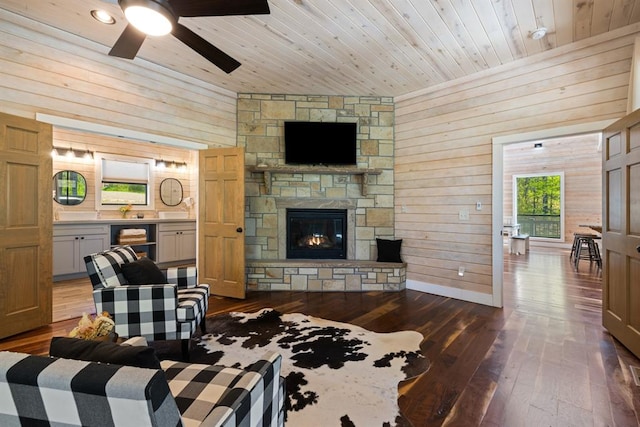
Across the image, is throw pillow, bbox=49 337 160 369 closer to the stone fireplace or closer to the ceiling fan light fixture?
the ceiling fan light fixture

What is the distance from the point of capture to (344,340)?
9.27ft

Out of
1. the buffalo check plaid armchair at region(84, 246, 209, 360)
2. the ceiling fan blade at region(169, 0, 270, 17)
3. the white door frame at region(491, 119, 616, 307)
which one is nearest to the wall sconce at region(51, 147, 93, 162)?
the buffalo check plaid armchair at region(84, 246, 209, 360)

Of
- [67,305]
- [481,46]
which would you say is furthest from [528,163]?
[67,305]

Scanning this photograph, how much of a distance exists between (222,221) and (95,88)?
210cm

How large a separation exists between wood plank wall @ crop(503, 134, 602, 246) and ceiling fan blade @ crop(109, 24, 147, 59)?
8580 millimetres

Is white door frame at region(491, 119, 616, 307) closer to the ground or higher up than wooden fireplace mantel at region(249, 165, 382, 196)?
closer to the ground

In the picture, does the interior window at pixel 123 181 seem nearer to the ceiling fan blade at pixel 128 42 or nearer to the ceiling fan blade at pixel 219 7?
the ceiling fan blade at pixel 128 42

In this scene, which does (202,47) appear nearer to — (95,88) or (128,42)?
(128,42)

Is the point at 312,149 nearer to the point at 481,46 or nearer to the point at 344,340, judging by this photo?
the point at 481,46

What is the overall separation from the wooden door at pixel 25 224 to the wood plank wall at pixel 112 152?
1.92 m

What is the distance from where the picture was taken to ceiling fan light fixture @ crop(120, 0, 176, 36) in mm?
1886

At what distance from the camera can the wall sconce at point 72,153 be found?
538 centimetres

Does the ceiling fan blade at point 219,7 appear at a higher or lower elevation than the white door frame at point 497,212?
higher

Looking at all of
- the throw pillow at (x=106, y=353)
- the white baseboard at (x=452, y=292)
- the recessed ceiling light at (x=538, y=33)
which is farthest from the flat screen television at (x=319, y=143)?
the throw pillow at (x=106, y=353)
